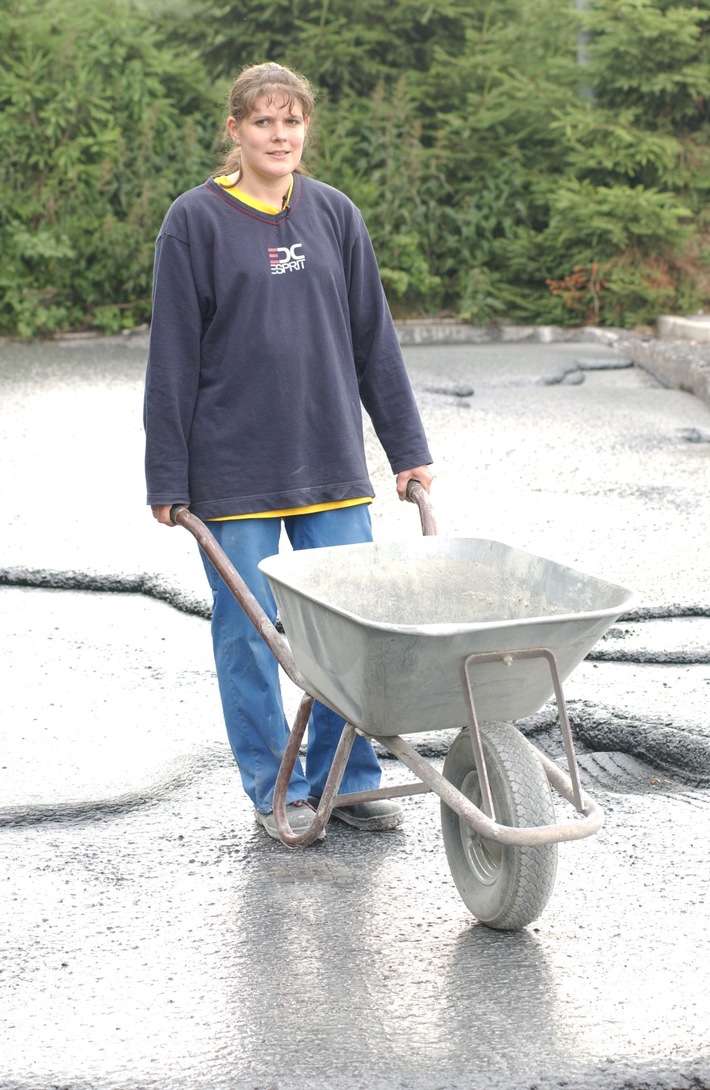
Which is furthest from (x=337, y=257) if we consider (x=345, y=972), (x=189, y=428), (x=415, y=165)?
(x=415, y=165)

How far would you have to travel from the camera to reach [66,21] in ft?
51.6

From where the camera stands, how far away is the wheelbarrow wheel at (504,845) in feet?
8.07

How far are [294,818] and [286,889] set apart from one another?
0.29 meters

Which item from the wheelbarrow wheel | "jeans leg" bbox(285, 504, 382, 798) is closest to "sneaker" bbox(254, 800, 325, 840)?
"jeans leg" bbox(285, 504, 382, 798)

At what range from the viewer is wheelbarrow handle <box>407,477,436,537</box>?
3.12m

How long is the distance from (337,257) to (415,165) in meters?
12.8

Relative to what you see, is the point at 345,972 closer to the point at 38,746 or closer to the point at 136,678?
the point at 38,746

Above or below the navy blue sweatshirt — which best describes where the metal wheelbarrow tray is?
below

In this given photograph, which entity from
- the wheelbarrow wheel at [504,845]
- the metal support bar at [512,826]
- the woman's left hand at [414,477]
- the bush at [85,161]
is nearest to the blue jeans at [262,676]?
the woman's left hand at [414,477]

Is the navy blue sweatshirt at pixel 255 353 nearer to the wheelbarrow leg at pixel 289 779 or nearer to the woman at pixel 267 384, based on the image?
the woman at pixel 267 384

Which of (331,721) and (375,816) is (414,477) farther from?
(375,816)

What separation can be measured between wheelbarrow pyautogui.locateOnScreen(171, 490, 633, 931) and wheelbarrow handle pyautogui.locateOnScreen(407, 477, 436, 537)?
193 millimetres

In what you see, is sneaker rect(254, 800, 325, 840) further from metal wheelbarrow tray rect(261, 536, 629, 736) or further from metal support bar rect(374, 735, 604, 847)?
metal support bar rect(374, 735, 604, 847)

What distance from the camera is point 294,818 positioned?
3.16 meters
